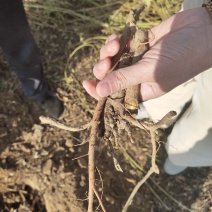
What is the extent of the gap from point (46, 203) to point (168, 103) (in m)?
0.69

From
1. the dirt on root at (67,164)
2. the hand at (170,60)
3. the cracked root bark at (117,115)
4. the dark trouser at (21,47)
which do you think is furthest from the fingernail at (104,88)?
the dirt on root at (67,164)

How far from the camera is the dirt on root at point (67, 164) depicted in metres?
1.58

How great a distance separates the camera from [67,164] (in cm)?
164

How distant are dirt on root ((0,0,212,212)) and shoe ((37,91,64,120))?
0.13ft

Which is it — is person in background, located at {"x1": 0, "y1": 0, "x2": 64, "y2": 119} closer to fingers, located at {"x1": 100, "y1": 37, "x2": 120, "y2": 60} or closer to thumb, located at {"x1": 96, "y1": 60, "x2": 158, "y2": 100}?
fingers, located at {"x1": 100, "y1": 37, "x2": 120, "y2": 60}

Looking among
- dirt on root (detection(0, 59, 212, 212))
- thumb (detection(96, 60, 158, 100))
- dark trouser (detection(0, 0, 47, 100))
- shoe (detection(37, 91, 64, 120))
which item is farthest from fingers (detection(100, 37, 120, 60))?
shoe (detection(37, 91, 64, 120))

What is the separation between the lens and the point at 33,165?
5.32 ft

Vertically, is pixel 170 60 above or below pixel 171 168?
above

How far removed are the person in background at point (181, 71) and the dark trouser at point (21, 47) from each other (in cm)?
35

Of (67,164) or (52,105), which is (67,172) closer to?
(67,164)

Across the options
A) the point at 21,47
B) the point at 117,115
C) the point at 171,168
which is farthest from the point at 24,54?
the point at 171,168

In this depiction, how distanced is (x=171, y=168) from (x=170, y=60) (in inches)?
30.7

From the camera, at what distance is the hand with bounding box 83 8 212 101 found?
40.2 inches

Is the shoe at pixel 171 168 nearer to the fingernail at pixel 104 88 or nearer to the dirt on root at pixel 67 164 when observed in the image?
the dirt on root at pixel 67 164
